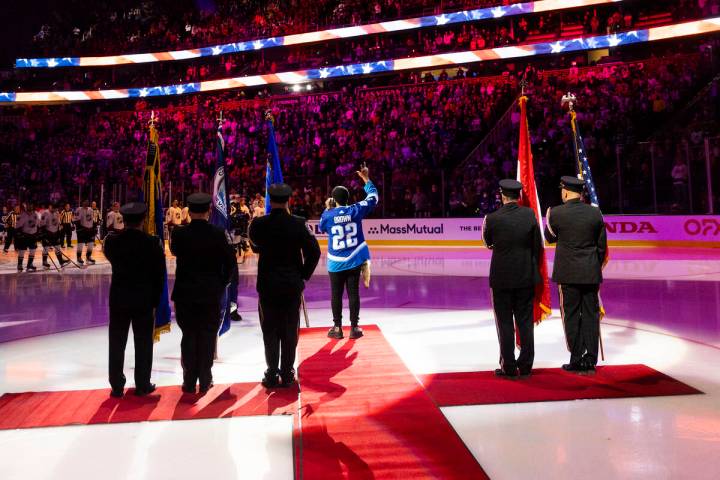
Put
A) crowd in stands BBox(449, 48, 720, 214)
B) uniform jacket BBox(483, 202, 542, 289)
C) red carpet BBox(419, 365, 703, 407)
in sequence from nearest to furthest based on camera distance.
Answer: red carpet BBox(419, 365, 703, 407) < uniform jacket BBox(483, 202, 542, 289) < crowd in stands BBox(449, 48, 720, 214)

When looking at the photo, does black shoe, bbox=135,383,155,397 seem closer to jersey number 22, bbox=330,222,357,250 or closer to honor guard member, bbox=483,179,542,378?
jersey number 22, bbox=330,222,357,250

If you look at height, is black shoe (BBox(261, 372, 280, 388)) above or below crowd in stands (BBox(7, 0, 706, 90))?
below

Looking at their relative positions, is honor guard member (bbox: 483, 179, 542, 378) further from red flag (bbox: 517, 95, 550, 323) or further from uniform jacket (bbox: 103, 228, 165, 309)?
uniform jacket (bbox: 103, 228, 165, 309)

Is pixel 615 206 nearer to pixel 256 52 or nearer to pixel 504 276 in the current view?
pixel 504 276


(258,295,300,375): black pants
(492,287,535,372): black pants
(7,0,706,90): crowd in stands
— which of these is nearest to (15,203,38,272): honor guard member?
(258,295,300,375): black pants

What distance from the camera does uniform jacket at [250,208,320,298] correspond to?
469 cm

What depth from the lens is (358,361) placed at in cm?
566

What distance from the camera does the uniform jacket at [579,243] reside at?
494cm

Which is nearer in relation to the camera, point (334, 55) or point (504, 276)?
point (504, 276)

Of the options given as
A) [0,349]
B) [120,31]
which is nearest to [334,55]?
[120,31]

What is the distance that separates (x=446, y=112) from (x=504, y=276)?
A: 19595 millimetres

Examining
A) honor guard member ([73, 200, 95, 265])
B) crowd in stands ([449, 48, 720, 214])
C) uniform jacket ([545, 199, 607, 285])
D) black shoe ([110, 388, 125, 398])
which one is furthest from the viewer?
crowd in stands ([449, 48, 720, 214])

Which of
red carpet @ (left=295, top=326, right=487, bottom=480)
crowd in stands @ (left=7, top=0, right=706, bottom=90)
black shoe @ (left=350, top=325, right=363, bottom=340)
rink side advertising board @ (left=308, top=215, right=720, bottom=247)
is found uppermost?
crowd in stands @ (left=7, top=0, right=706, bottom=90)

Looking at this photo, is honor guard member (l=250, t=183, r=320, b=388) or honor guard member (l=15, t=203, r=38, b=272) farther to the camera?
honor guard member (l=15, t=203, r=38, b=272)
